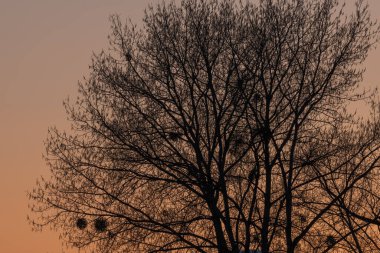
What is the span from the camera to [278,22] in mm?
22484

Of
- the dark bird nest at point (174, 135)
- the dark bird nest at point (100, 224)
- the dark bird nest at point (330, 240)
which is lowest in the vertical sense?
the dark bird nest at point (330, 240)

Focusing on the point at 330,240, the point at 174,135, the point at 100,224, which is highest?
the point at 174,135

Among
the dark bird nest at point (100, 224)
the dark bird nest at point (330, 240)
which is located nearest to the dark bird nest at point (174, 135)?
the dark bird nest at point (100, 224)

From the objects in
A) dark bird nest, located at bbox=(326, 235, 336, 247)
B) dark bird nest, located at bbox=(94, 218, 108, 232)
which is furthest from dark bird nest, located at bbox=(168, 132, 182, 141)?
dark bird nest, located at bbox=(326, 235, 336, 247)

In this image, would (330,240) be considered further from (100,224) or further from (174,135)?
(100,224)

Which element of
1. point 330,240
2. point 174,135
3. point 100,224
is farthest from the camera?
point 330,240

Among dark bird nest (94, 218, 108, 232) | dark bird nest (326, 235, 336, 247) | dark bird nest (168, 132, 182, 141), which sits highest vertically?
dark bird nest (168, 132, 182, 141)

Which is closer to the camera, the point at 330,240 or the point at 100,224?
the point at 100,224

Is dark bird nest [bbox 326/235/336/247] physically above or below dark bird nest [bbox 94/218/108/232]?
below

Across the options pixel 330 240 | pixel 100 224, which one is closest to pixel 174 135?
pixel 100 224

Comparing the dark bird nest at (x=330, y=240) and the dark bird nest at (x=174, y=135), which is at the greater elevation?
the dark bird nest at (x=174, y=135)

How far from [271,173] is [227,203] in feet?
5.38

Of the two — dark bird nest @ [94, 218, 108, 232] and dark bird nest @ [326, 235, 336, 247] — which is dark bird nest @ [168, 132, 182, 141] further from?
dark bird nest @ [326, 235, 336, 247]

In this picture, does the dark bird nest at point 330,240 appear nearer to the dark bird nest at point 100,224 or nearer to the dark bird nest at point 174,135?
the dark bird nest at point 174,135
